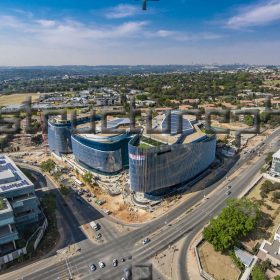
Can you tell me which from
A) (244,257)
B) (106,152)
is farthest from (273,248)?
(106,152)

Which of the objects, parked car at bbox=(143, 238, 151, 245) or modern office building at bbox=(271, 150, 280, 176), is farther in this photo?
modern office building at bbox=(271, 150, 280, 176)

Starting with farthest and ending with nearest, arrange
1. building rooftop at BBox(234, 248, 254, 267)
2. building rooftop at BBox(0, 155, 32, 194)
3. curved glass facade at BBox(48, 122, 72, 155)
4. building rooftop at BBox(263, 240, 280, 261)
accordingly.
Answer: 1. curved glass facade at BBox(48, 122, 72, 155)
2. building rooftop at BBox(0, 155, 32, 194)
3. building rooftop at BBox(263, 240, 280, 261)
4. building rooftop at BBox(234, 248, 254, 267)

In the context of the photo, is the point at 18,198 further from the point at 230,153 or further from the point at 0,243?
the point at 230,153

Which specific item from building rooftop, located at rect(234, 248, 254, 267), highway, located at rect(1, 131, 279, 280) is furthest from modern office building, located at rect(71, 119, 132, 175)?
building rooftop, located at rect(234, 248, 254, 267)

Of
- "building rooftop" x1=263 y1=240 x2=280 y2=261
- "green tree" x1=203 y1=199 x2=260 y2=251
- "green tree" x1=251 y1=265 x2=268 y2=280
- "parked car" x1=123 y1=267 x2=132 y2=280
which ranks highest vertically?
"green tree" x1=203 y1=199 x2=260 y2=251

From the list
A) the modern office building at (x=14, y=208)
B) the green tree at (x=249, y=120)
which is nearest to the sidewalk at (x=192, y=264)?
the modern office building at (x=14, y=208)

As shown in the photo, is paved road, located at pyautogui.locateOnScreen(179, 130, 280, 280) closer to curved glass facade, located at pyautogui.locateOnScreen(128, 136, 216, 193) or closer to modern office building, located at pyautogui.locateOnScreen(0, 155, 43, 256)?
curved glass facade, located at pyautogui.locateOnScreen(128, 136, 216, 193)

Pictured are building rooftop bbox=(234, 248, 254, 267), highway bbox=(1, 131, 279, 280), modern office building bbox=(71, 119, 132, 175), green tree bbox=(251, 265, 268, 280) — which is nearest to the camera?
green tree bbox=(251, 265, 268, 280)
